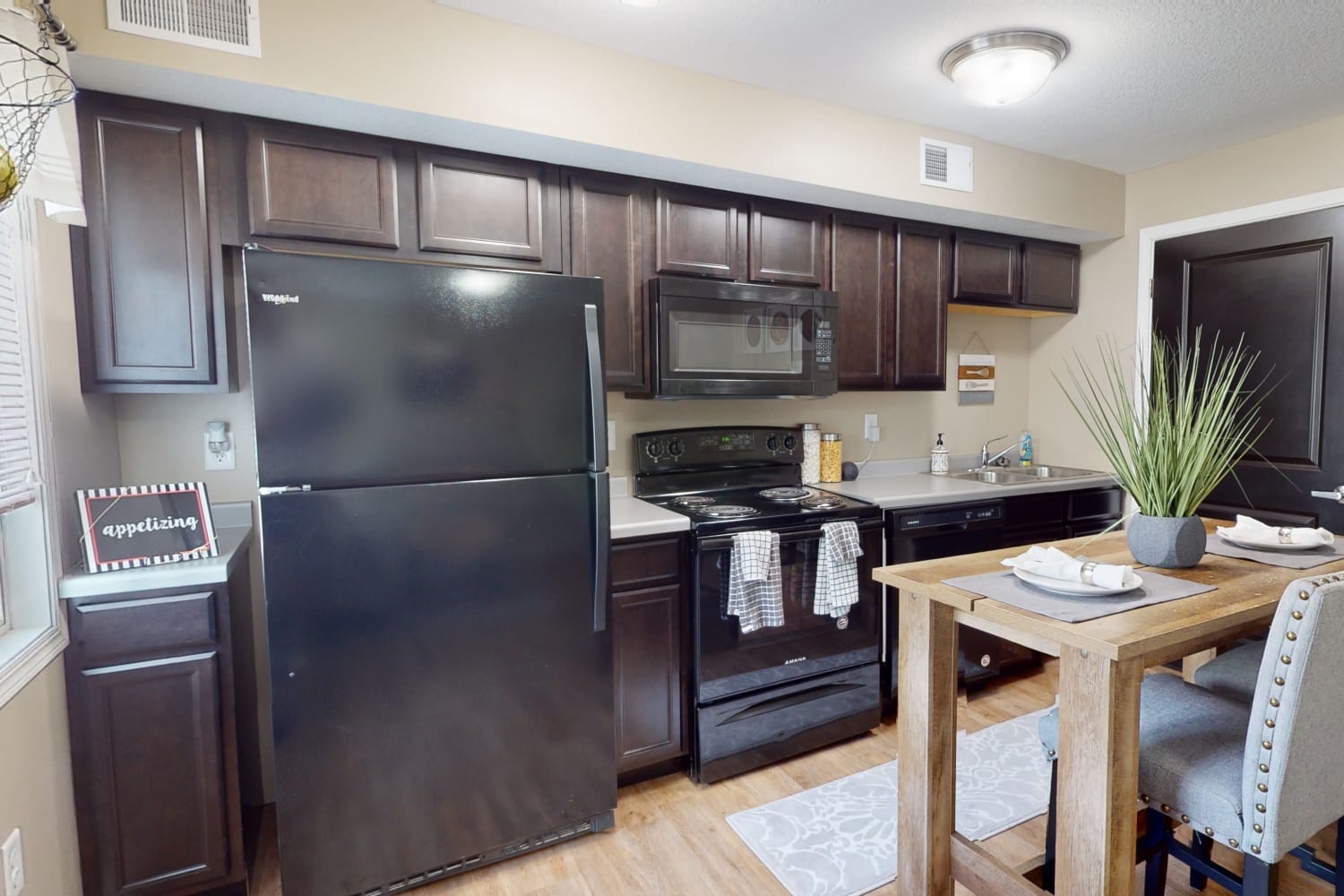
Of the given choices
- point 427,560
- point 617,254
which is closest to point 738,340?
point 617,254

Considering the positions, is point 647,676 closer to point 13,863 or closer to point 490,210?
point 13,863

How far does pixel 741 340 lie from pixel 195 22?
1.83m

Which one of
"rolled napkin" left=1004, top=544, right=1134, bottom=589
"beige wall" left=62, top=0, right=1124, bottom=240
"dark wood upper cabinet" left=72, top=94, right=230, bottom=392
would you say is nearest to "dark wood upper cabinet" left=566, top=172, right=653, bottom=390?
"beige wall" left=62, top=0, right=1124, bottom=240

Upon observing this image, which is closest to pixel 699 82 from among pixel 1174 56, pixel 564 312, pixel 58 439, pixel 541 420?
pixel 564 312

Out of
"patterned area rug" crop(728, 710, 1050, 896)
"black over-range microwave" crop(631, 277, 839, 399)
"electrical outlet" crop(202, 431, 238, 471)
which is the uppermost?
"black over-range microwave" crop(631, 277, 839, 399)

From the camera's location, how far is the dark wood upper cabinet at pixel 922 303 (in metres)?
2.97

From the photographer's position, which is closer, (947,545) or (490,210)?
(490,210)

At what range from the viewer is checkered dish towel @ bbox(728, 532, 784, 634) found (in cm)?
221

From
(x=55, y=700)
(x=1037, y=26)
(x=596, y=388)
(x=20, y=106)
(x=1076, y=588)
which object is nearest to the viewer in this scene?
(x=20, y=106)

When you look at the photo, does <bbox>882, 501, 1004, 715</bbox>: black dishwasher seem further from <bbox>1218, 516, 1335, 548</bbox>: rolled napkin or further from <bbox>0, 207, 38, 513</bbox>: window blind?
<bbox>0, 207, 38, 513</bbox>: window blind

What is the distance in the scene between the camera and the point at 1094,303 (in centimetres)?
347

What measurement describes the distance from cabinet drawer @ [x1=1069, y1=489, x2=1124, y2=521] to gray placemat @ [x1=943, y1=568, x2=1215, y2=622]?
179 cm

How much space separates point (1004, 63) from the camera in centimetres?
208

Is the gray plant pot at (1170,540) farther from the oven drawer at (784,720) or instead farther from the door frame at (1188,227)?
the door frame at (1188,227)
